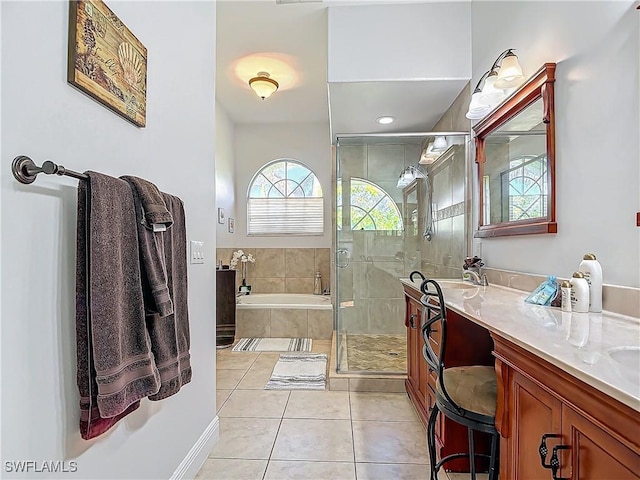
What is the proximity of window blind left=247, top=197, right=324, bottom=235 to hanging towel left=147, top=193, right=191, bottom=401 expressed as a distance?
13.0 ft

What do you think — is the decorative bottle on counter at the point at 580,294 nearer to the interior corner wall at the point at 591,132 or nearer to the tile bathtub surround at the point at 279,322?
→ the interior corner wall at the point at 591,132

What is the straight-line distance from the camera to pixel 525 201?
2068mm

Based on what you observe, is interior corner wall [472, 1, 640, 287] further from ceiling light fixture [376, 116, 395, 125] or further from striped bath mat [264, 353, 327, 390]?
striped bath mat [264, 353, 327, 390]

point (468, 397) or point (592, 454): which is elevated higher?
point (592, 454)

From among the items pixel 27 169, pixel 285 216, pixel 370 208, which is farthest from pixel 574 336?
pixel 285 216

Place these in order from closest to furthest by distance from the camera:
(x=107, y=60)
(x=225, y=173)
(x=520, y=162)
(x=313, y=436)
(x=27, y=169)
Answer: (x=27, y=169), (x=107, y=60), (x=520, y=162), (x=313, y=436), (x=225, y=173)

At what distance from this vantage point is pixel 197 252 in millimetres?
1943

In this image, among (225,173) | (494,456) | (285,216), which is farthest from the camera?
(285,216)

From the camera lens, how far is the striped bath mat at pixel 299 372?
10.2ft

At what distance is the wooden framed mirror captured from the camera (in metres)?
1.84

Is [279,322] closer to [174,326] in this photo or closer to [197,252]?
[197,252]

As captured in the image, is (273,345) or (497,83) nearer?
(497,83)

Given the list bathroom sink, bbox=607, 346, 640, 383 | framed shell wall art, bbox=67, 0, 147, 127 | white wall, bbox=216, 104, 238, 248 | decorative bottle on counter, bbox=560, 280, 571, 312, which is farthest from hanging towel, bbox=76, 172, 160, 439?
white wall, bbox=216, 104, 238, 248

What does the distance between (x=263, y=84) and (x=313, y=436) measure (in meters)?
3.20
